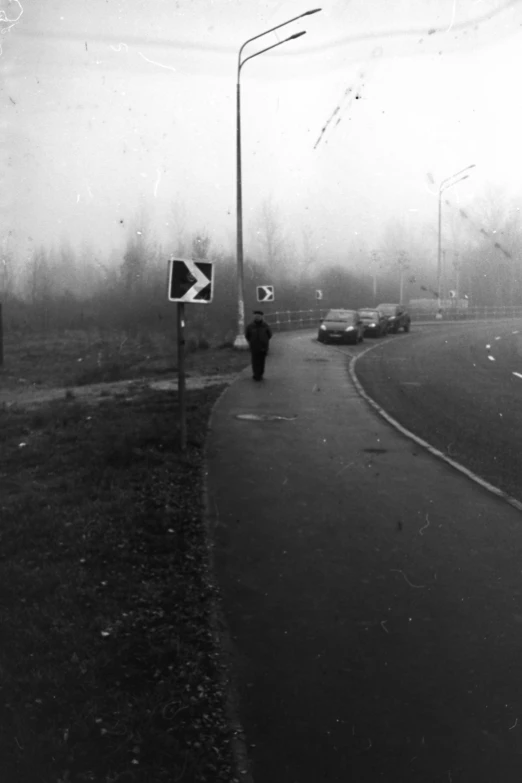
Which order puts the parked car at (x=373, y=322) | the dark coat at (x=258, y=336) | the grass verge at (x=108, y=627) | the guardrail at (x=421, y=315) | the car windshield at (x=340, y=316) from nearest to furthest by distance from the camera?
the grass verge at (x=108, y=627), the dark coat at (x=258, y=336), the car windshield at (x=340, y=316), the parked car at (x=373, y=322), the guardrail at (x=421, y=315)

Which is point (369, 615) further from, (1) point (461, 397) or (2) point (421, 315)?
(2) point (421, 315)

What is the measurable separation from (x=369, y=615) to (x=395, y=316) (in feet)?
156

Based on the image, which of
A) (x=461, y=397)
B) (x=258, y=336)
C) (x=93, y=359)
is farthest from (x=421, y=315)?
(x=461, y=397)

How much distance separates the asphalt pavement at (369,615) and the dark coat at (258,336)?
9.44 m

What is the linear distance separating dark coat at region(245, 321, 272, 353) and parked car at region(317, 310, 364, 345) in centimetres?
1834

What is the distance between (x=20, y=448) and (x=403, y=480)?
547 centimetres

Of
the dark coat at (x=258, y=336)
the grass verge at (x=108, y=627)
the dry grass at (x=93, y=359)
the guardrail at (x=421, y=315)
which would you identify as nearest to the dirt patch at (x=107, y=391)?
the dark coat at (x=258, y=336)

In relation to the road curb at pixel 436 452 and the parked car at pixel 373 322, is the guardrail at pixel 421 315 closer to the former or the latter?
the parked car at pixel 373 322

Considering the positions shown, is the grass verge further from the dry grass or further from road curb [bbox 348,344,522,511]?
the dry grass

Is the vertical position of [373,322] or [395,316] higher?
[395,316]

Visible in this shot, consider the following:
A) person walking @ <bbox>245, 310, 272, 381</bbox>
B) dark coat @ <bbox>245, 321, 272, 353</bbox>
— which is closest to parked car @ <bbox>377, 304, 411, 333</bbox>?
person walking @ <bbox>245, 310, 272, 381</bbox>

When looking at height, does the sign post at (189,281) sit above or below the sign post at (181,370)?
above

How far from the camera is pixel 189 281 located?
10.9 m

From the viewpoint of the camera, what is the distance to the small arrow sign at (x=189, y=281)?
35.3 feet
